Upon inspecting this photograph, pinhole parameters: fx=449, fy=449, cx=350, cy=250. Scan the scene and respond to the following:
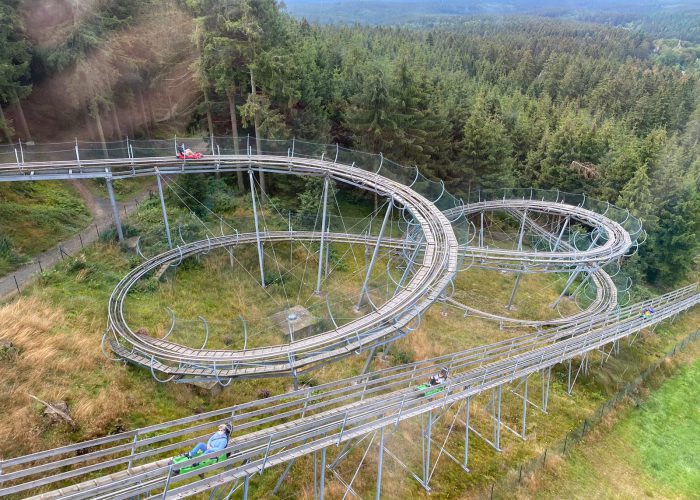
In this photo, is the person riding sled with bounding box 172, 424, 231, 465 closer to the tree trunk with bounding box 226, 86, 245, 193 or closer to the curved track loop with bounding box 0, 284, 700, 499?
the curved track loop with bounding box 0, 284, 700, 499

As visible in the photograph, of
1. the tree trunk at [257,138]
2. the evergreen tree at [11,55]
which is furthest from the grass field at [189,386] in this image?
the evergreen tree at [11,55]

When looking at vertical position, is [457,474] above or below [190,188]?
below

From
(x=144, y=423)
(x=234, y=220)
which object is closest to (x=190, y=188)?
(x=234, y=220)

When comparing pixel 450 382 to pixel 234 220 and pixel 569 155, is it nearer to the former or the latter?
pixel 234 220

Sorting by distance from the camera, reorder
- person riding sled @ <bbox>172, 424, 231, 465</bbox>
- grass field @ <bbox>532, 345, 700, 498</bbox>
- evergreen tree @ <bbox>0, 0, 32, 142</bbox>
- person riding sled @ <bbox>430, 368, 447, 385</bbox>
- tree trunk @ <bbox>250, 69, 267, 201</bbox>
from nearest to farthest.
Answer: person riding sled @ <bbox>172, 424, 231, 465</bbox> → person riding sled @ <bbox>430, 368, 447, 385</bbox> → grass field @ <bbox>532, 345, 700, 498</bbox> → evergreen tree @ <bbox>0, 0, 32, 142</bbox> → tree trunk @ <bbox>250, 69, 267, 201</bbox>

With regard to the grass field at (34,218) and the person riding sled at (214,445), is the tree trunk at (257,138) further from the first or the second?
the person riding sled at (214,445)

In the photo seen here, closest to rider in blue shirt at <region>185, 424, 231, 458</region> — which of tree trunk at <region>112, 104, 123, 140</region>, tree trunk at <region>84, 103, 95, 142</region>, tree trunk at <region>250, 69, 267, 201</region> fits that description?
tree trunk at <region>250, 69, 267, 201</region>

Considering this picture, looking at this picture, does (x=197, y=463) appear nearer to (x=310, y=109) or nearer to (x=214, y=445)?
(x=214, y=445)
